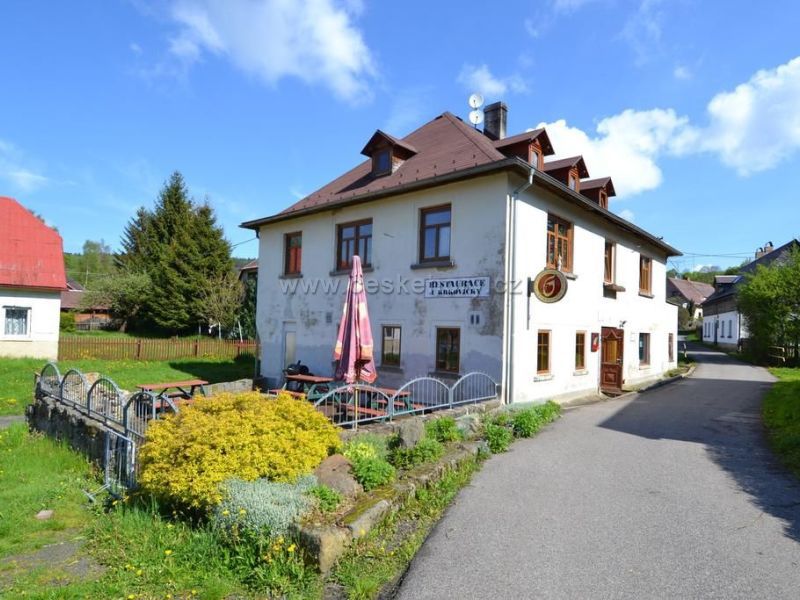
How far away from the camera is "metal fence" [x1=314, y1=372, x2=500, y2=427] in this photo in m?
9.28

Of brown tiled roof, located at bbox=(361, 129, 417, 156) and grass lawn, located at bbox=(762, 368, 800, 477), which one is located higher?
brown tiled roof, located at bbox=(361, 129, 417, 156)

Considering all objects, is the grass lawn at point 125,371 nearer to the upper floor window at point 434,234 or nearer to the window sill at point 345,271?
the window sill at point 345,271

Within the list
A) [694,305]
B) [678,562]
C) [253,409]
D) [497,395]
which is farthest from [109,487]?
[694,305]

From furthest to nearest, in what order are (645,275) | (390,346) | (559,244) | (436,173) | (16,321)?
1. (16,321)
2. (645,275)
3. (390,346)
4. (559,244)
5. (436,173)

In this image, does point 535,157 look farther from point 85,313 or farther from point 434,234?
point 85,313

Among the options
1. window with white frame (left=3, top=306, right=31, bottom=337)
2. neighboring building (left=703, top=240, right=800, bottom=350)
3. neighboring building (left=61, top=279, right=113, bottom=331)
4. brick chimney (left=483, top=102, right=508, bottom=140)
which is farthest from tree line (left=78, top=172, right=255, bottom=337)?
neighboring building (left=703, top=240, right=800, bottom=350)

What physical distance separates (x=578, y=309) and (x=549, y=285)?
3264 mm

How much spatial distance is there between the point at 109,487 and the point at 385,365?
8.25 meters

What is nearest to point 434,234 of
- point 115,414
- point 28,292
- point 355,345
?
point 355,345

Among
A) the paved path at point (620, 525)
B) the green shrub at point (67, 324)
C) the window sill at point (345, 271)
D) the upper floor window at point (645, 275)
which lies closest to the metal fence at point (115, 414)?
the paved path at point (620, 525)

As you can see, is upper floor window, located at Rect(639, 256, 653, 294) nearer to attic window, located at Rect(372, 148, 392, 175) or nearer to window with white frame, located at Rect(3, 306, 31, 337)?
attic window, located at Rect(372, 148, 392, 175)

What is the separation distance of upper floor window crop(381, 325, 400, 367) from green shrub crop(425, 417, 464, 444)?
5.47 metres

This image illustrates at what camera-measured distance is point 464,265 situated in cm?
1249

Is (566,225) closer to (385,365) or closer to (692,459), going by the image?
(385,365)
